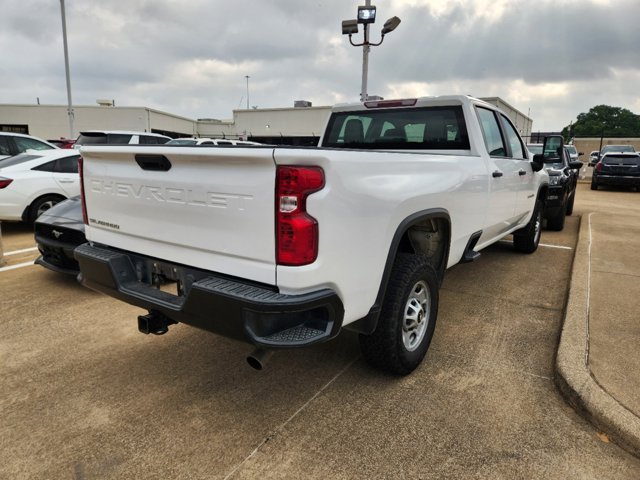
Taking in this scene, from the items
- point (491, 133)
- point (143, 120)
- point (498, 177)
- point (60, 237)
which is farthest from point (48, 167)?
point (143, 120)

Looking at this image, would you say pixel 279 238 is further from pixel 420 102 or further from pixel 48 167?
pixel 48 167

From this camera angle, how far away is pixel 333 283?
231cm

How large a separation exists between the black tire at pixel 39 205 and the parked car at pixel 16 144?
3.24 meters

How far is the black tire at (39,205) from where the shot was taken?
736 cm

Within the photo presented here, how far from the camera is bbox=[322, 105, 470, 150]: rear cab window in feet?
14.0

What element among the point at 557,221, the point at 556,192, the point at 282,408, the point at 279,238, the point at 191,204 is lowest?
the point at 282,408

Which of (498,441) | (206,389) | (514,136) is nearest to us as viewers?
(498,441)

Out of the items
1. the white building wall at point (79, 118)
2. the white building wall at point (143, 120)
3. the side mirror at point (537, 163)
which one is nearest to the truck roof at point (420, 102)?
the side mirror at point (537, 163)

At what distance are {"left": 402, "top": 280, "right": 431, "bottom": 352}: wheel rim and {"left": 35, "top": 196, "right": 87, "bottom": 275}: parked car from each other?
3.41 metres

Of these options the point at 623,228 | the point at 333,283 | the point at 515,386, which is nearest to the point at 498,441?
the point at 515,386

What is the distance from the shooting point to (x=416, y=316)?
10.2 ft

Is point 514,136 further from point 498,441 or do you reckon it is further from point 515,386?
point 498,441

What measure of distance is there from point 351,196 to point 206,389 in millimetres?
1644

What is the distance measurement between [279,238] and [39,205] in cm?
680
